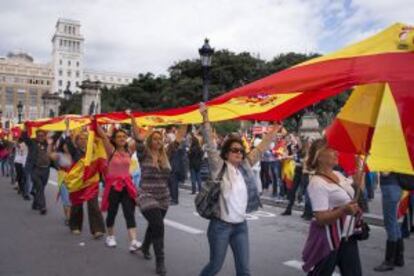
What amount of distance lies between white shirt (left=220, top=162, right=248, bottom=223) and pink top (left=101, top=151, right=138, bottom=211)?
2.96 meters

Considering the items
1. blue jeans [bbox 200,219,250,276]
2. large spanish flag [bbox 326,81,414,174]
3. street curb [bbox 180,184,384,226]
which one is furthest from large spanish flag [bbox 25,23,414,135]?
street curb [bbox 180,184,384,226]

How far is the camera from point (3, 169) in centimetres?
2258

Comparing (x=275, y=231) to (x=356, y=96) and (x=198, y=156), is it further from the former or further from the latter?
(x=198, y=156)

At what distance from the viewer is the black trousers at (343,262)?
4.11 meters

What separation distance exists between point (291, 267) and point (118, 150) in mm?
2933

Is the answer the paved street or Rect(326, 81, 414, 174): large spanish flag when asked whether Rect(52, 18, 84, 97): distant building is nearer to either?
the paved street

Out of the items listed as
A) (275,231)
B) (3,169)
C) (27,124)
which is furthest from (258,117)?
(3,169)

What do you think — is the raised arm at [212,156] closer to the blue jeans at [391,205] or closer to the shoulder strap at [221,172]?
the shoulder strap at [221,172]

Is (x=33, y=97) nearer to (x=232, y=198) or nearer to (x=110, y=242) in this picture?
(x=110, y=242)

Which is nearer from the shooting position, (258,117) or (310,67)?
(310,67)

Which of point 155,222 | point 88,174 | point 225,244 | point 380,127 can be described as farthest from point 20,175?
point 380,127

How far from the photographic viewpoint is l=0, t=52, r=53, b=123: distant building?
436ft

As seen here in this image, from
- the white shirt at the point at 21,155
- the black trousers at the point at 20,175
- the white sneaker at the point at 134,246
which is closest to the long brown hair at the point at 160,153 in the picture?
the white sneaker at the point at 134,246

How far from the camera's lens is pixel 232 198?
4629mm
